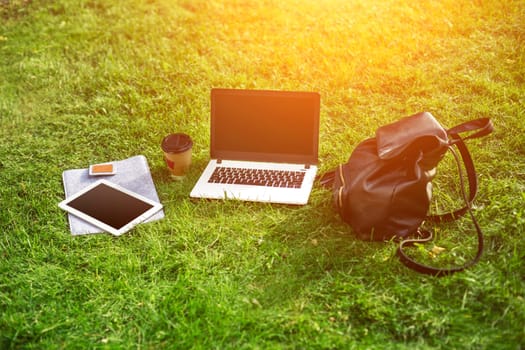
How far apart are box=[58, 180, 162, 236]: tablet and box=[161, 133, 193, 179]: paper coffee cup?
332 millimetres

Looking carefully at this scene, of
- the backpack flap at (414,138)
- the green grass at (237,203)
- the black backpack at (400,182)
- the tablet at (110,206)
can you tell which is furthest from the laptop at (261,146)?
the backpack flap at (414,138)

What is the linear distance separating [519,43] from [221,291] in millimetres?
4070

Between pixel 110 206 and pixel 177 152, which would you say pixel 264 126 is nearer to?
pixel 177 152

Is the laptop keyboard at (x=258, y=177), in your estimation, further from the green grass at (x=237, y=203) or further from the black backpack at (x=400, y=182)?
the black backpack at (x=400, y=182)

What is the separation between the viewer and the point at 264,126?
13.2 feet

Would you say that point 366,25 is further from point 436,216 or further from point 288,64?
point 436,216

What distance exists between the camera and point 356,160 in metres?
3.52

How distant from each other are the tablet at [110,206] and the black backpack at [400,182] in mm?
1334

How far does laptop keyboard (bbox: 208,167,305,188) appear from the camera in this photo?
3.91 metres

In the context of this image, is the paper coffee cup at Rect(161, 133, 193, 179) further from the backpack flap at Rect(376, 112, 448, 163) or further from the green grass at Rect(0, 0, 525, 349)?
the backpack flap at Rect(376, 112, 448, 163)

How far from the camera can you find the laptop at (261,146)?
3.89m

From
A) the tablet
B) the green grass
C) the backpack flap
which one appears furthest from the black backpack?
the tablet

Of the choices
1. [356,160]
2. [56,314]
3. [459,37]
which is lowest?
[56,314]

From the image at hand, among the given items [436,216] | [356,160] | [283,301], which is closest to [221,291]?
[283,301]
